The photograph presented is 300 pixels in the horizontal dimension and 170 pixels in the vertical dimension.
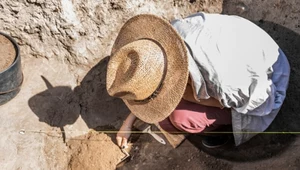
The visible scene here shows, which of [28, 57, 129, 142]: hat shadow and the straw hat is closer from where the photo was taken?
the straw hat

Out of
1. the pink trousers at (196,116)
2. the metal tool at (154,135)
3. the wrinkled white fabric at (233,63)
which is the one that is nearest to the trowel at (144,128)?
the metal tool at (154,135)

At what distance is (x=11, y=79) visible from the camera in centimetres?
346

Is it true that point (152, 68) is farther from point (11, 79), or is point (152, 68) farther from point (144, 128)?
point (11, 79)

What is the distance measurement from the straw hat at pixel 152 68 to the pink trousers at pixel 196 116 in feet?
1.14

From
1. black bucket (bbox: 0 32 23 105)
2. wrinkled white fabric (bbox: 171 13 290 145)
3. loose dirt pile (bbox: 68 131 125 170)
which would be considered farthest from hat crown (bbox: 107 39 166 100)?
black bucket (bbox: 0 32 23 105)

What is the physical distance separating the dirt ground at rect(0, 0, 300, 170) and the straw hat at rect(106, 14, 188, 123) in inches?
31.2

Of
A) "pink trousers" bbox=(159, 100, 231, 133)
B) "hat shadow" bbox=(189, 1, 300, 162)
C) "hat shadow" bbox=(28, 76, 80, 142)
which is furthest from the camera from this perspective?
"hat shadow" bbox=(28, 76, 80, 142)

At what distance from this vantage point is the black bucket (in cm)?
339

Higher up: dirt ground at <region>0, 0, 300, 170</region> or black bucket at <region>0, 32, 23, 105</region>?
black bucket at <region>0, 32, 23, 105</region>

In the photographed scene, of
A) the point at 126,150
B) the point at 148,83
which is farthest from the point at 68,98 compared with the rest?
the point at 148,83

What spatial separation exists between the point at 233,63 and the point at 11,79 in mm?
1702

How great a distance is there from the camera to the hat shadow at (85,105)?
140 inches

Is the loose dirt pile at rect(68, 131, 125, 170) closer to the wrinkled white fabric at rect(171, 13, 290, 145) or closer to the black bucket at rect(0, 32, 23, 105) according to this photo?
the black bucket at rect(0, 32, 23, 105)

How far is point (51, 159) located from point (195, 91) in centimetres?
128
